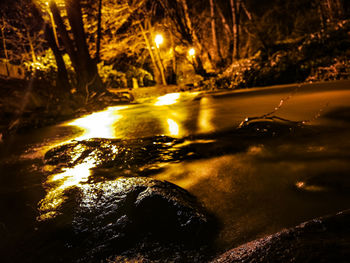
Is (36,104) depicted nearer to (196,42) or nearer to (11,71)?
(11,71)

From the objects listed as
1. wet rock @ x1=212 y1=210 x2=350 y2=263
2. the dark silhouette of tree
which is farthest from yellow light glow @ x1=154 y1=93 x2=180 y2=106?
wet rock @ x1=212 y1=210 x2=350 y2=263

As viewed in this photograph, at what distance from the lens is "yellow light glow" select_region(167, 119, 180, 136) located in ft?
18.6

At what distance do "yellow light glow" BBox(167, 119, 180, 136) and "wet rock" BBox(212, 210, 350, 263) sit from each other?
13.4 ft

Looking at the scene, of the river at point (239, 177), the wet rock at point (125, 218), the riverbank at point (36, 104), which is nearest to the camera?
the wet rock at point (125, 218)

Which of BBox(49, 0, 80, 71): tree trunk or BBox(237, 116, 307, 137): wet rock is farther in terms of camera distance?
BBox(49, 0, 80, 71): tree trunk

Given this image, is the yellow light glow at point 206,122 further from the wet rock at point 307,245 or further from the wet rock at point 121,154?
the wet rock at point 307,245

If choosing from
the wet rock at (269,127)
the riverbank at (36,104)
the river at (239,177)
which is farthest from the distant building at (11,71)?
the wet rock at (269,127)

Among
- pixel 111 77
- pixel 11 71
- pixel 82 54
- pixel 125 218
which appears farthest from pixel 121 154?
pixel 111 77

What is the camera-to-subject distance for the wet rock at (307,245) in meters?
1.21

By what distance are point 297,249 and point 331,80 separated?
36.4 feet

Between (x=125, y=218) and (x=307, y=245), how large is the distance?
4.85ft

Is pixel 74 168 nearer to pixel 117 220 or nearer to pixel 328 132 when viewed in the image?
pixel 117 220

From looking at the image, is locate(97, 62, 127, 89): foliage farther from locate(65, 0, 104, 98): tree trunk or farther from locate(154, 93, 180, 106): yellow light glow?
locate(154, 93, 180, 106): yellow light glow

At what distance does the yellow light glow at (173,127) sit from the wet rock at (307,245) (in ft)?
13.4
